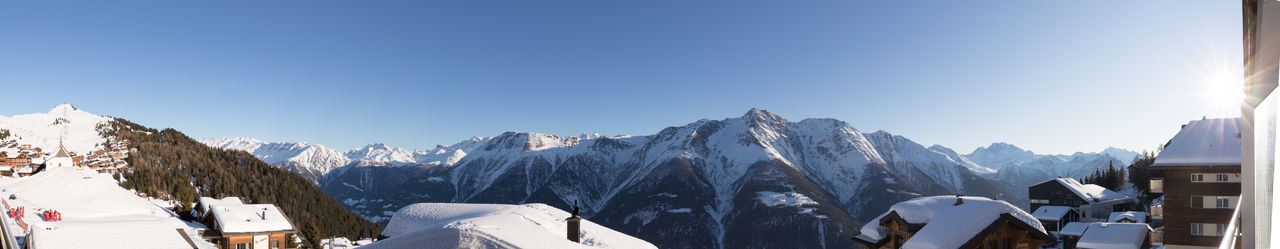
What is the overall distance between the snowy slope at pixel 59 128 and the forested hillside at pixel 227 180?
649 centimetres

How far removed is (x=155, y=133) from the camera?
141 metres

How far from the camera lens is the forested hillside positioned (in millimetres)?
93250

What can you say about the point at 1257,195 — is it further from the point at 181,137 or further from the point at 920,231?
the point at 181,137

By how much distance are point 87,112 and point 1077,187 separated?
262027 mm

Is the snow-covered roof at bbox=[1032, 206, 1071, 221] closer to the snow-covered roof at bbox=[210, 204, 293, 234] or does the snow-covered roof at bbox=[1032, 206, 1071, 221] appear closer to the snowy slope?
the snow-covered roof at bbox=[210, 204, 293, 234]

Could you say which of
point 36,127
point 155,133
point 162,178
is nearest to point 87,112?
point 36,127

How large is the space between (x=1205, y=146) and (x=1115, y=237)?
22361 mm

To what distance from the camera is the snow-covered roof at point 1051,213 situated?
67438 mm

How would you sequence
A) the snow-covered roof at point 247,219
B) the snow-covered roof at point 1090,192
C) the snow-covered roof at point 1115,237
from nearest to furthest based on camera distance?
the snow-covered roof at point 1115,237 < the snow-covered roof at point 247,219 < the snow-covered roof at point 1090,192

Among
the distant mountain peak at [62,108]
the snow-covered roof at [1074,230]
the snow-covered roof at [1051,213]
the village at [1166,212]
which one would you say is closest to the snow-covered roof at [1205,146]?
the village at [1166,212]

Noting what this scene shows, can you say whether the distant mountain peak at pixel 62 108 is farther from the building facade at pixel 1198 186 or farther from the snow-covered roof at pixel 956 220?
the building facade at pixel 1198 186

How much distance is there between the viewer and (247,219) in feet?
143

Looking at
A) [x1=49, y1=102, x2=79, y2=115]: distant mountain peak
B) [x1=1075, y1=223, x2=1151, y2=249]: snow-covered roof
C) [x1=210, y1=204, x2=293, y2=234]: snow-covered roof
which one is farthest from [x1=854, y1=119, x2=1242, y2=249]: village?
[x1=49, y1=102, x2=79, y2=115]: distant mountain peak

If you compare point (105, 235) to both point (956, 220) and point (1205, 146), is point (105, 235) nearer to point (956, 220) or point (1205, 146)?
point (956, 220)
